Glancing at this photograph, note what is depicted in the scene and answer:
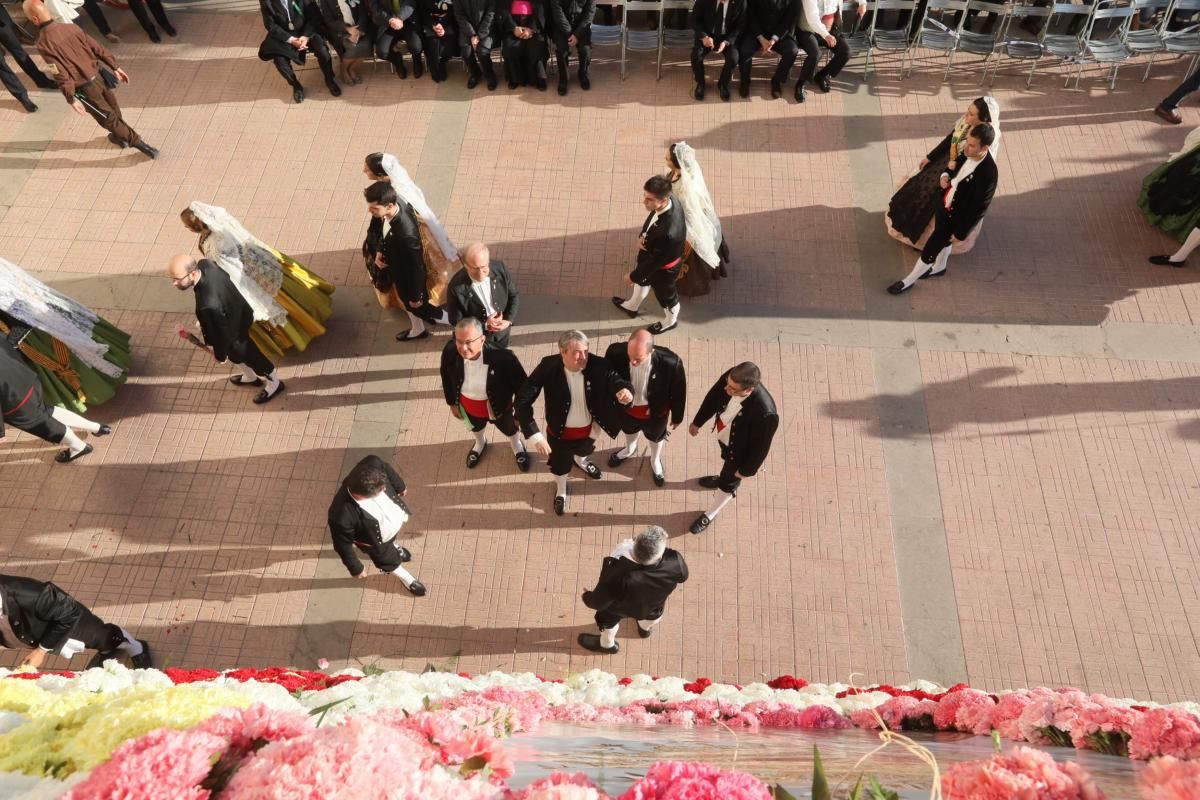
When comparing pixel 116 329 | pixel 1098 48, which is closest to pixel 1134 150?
pixel 1098 48

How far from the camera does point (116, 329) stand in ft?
22.4

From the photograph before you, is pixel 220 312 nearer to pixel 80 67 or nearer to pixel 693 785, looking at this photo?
pixel 80 67

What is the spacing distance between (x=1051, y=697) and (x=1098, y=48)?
9461mm

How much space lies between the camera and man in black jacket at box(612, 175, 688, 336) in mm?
6043

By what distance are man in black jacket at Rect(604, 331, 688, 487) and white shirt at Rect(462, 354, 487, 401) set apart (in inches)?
35.3

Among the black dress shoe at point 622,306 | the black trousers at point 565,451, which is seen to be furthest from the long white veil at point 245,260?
the black dress shoe at point 622,306

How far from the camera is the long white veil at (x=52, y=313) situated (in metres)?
5.88

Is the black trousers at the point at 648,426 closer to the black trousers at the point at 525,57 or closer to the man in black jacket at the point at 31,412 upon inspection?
the man in black jacket at the point at 31,412

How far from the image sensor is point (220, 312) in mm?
5852

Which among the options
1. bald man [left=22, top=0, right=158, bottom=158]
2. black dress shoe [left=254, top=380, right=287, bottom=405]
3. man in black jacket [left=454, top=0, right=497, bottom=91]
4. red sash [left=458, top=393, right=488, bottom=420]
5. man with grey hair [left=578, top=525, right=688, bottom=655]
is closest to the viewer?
man with grey hair [left=578, top=525, right=688, bottom=655]

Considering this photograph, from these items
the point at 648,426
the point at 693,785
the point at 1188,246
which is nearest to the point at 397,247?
the point at 648,426

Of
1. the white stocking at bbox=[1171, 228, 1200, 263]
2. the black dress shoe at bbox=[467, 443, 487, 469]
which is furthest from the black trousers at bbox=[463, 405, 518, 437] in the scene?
the white stocking at bbox=[1171, 228, 1200, 263]

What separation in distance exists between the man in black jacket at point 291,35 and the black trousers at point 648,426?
6.50 metres

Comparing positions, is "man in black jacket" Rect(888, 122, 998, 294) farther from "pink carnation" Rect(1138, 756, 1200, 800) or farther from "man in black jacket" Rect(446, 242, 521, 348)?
"pink carnation" Rect(1138, 756, 1200, 800)
